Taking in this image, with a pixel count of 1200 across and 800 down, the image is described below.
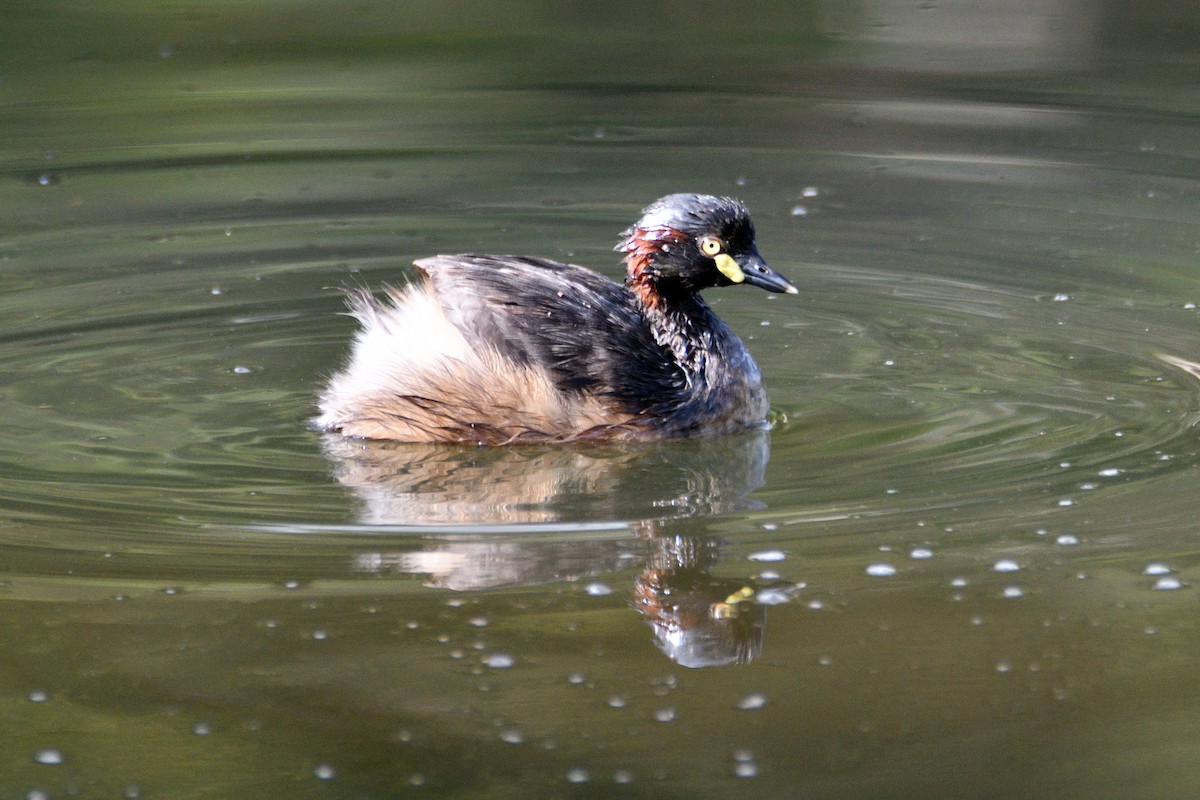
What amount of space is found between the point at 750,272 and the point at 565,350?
2.63 feet

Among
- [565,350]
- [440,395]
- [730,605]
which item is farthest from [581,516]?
[440,395]

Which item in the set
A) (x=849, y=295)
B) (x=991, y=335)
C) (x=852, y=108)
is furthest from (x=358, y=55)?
(x=991, y=335)

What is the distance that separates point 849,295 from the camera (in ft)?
26.7

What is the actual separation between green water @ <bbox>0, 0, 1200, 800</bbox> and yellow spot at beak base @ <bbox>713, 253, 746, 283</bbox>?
535 millimetres

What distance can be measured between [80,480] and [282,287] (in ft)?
8.79

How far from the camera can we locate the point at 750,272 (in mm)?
6613

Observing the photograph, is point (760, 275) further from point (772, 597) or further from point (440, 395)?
point (772, 597)

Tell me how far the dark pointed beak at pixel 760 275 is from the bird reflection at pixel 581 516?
0.58 m

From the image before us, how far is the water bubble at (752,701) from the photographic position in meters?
4.26

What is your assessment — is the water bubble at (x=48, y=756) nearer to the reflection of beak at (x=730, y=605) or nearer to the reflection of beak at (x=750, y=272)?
the reflection of beak at (x=730, y=605)

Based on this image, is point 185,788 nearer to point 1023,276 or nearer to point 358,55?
point 1023,276

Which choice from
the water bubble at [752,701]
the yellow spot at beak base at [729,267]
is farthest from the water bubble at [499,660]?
the yellow spot at beak base at [729,267]

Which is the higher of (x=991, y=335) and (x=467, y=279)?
(x=467, y=279)

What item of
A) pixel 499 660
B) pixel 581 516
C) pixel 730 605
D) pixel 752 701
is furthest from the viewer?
pixel 581 516
